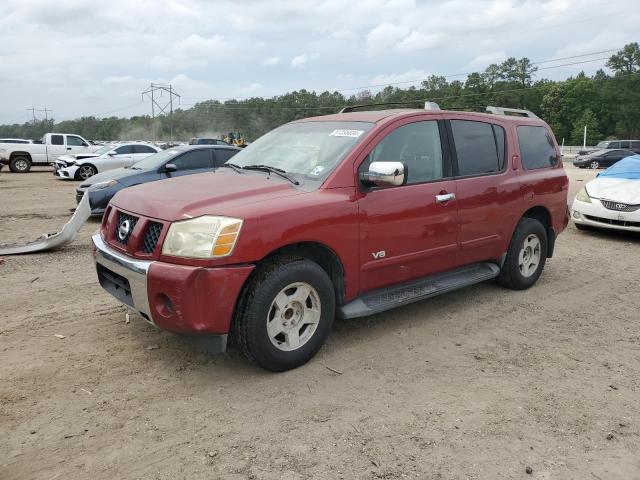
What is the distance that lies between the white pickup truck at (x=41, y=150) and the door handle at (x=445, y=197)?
79.3ft

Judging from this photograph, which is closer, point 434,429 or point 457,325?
point 434,429

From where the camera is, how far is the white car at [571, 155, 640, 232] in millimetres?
8312

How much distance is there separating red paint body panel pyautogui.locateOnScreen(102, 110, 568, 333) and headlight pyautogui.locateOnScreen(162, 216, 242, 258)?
4 centimetres

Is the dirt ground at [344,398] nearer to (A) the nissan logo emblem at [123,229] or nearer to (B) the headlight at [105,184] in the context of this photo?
(A) the nissan logo emblem at [123,229]

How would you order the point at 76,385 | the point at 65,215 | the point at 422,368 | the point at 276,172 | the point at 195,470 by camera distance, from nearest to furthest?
the point at 195,470 < the point at 76,385 < the point at 422,368 < the point at 276,172 < the point at 65,215

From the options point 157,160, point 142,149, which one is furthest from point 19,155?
point 157,160

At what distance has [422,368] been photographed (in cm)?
377

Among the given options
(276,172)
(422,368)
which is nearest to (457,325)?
(422,368)

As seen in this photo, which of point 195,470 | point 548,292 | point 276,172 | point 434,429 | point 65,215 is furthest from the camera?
point 65,215

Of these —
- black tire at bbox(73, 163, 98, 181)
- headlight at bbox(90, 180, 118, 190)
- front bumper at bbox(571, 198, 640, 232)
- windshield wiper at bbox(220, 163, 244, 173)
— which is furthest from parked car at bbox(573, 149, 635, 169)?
windshield wiper at bbox(220, 163, 244, 173)

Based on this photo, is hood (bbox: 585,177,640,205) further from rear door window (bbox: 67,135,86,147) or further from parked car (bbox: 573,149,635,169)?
parked car (bbox: 573,149,635,169)

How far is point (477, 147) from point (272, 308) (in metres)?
2.70

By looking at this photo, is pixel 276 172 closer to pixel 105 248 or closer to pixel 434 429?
pixel 105 248

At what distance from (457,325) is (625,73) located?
10395 centimetres
